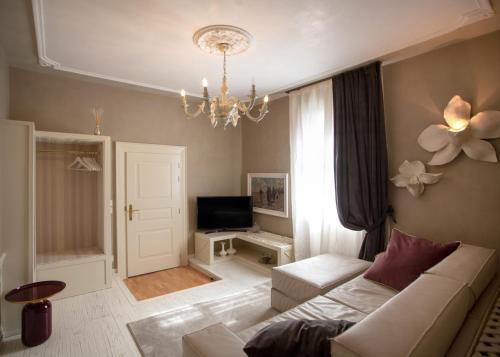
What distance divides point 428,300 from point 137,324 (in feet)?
8.32

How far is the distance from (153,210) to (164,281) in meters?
1.10

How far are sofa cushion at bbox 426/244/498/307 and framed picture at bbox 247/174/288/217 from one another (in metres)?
2.47

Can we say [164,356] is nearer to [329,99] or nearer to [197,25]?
[197,25]

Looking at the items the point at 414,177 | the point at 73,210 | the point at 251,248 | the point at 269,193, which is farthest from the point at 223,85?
the point at 251,248

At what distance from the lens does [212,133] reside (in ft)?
16.3

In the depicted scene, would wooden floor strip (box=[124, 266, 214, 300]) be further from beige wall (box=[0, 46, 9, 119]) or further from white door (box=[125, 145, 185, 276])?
beige wall (box=[0, 46, 9, 119])

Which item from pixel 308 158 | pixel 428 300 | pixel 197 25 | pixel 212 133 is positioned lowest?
pixel 428 300

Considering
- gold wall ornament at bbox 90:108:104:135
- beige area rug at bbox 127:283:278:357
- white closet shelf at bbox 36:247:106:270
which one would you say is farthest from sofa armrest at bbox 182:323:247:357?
gold wall ornament at bbox 90:108:104:135

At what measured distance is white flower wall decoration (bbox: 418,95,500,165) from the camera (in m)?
2.36

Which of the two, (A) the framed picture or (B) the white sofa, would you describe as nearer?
(B) the white sofa

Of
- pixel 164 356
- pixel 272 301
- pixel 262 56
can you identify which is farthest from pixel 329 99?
pixel 164 356

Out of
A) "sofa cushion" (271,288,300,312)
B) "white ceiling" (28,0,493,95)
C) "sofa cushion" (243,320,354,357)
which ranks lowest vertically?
"sofa cushion" (271,288,300,312)

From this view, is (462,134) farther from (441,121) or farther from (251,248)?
(251,248)

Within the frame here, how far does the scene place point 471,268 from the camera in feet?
5.68
